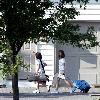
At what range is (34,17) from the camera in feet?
28.6

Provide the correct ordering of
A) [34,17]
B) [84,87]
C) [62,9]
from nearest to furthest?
[34,17] < [62,9] < [84,87]

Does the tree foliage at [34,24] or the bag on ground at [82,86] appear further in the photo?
the bag on ground at [82,86]

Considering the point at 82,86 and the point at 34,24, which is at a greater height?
the point at 34,24

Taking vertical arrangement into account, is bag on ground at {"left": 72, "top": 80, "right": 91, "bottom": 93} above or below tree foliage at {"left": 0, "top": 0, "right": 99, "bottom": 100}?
below

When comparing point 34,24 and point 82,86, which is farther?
point 82,86

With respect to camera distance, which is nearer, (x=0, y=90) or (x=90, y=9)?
(x=0, y=90)

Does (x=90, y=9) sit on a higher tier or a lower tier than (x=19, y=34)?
higher

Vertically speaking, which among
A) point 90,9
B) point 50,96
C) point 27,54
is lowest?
point 50,96

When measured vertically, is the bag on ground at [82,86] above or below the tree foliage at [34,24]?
below

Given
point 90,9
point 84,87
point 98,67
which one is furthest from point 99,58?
point 84,87

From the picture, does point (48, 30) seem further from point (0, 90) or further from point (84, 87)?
point (0, 90)

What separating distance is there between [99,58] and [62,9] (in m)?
9.95

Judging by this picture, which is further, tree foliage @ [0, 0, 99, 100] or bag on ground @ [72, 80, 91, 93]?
bag on ground @ [72, 80, 91, 93]

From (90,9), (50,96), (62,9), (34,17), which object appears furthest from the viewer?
(90,9)
